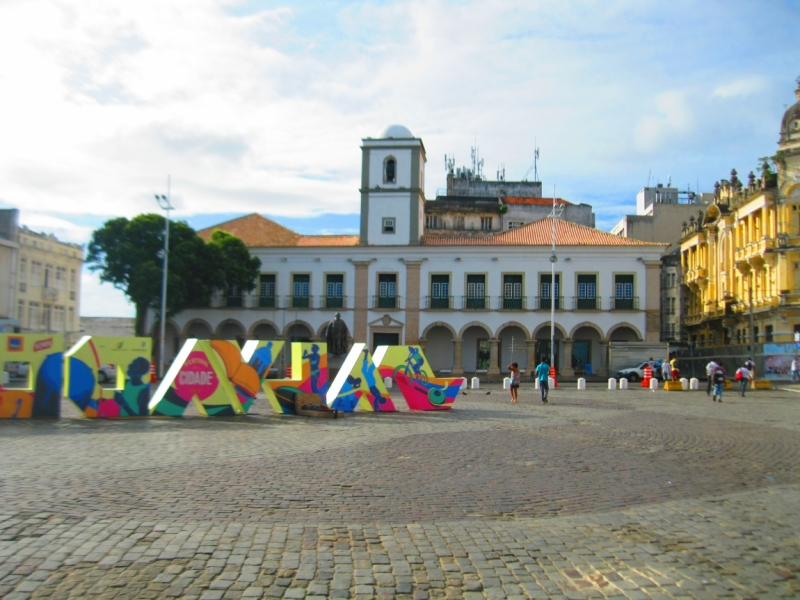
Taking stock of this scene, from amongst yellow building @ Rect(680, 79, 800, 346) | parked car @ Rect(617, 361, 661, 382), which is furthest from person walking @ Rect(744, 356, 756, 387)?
parked car @ Rect(617, 361, 661, 382)

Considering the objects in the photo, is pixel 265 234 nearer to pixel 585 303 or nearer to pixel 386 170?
pixel 386 170

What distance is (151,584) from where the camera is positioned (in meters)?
5.05

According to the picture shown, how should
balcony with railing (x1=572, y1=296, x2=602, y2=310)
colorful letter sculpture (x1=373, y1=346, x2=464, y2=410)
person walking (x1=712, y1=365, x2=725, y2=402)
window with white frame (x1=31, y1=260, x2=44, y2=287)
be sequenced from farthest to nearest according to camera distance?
window with white frame (x1=31, y1=260, x2=44, y2=287) → balcony with railing (x1=572, y1=296, x2=602, y2=310) → person walking (x1=712, y1=365, x2=725, y2=402) → colorful letter sculpture (x1=373, y1=346, x2=464, y2=410)

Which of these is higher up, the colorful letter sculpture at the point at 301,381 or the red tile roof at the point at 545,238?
the red tile roof at the point at 545,238

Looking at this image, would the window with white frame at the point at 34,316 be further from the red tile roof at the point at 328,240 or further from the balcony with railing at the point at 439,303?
the balcony with railing at the point at 439,303

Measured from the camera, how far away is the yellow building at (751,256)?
120 ft

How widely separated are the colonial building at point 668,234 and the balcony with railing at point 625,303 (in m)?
13.1

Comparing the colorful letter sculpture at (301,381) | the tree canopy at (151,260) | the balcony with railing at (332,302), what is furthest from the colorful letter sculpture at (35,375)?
the balcony with railing at (332,302)

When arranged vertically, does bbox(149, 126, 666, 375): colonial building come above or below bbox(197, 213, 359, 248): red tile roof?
below

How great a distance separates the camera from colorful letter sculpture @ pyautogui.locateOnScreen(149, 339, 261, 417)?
1658 centimetres

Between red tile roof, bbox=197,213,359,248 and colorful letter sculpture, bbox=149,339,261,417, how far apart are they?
101 ft

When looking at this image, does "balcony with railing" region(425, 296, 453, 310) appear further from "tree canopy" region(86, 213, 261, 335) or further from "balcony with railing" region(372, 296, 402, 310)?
"tree canopy" region(86, 213, 261, 335)

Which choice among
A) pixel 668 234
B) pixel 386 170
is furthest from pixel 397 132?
pixel 668 234

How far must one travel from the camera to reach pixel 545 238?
44.4 metres
